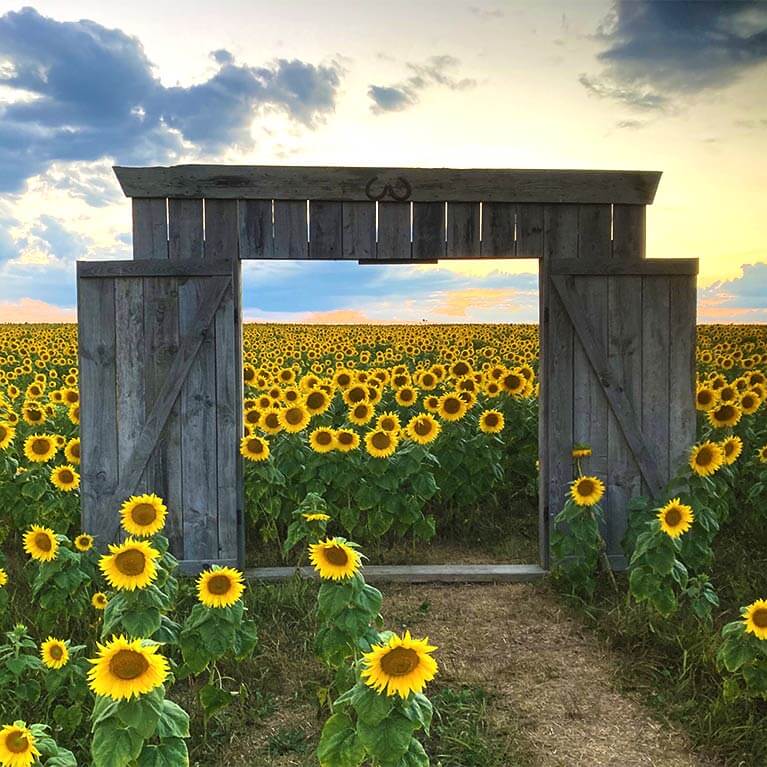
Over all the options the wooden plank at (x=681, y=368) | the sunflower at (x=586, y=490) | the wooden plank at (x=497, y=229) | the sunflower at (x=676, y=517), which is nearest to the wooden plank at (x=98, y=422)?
the wooden plank at (x=497, y=229)

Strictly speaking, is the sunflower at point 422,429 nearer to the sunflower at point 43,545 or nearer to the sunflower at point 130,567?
the sunflower at point 43,545

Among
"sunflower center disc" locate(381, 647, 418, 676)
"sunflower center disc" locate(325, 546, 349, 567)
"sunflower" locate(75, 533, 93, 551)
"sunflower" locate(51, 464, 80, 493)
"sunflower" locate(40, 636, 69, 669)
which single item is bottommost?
"sunflower" locate(40, 636, 69, 669)

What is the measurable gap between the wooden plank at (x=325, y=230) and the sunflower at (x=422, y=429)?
1.59m

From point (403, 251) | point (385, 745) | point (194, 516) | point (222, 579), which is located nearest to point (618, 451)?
point (403, 251)

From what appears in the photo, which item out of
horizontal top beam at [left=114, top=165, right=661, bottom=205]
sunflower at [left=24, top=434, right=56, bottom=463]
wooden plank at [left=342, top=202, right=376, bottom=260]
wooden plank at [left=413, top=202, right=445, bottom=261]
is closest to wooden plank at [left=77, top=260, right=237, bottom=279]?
horizontal top beam at [left=114, top=165, right=661, bottom=205]

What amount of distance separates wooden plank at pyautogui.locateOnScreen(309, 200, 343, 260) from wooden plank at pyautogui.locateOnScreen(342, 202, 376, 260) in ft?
0.15

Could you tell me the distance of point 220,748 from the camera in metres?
4.11

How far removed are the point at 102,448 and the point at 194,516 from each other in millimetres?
885

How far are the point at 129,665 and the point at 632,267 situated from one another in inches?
202

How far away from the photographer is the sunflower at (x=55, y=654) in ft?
13.0

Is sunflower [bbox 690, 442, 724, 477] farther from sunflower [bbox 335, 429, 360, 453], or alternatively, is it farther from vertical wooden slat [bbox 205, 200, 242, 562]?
vertical wooden slat [bbox 205, 200, 242, 562]

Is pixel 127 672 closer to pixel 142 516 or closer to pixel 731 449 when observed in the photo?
pixel 142 516

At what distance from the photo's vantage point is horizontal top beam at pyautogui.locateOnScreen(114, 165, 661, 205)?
246 inches

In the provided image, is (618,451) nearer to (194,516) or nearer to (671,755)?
(671,755)
